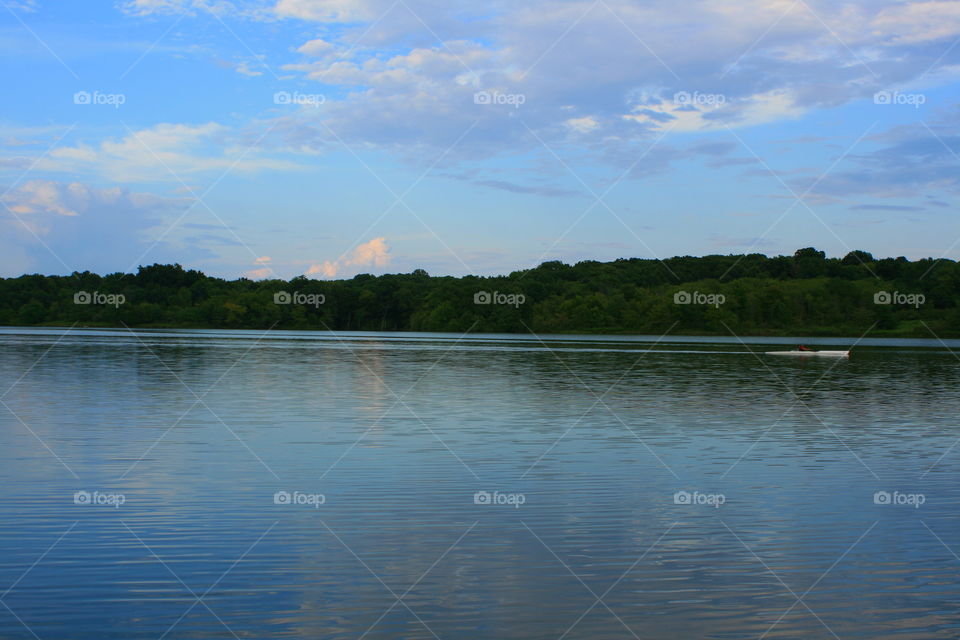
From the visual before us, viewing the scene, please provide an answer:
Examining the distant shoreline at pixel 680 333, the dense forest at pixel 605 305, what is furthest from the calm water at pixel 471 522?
the distant shoreline at pixel 680 333

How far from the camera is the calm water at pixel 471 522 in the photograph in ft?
31.2

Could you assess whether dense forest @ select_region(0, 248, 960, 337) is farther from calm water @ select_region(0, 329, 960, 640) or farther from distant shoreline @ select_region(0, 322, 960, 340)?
calm water @ select_region(0, 329, 960, 640)

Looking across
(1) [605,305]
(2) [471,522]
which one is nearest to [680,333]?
(1) [605,305]

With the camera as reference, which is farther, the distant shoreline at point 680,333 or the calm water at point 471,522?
the distant shoreline at point 680,333

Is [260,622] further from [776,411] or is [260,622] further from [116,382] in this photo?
[116,382]

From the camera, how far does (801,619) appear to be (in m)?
9.57

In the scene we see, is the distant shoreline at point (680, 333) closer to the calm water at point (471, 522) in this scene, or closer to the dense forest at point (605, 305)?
the dense forest at point (605, 305)

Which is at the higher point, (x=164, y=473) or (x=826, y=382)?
(x=826, y=382)

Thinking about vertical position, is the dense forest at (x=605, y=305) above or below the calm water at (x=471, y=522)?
above

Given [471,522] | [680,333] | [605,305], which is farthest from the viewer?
[605,305]

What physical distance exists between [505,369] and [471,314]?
5235 inches

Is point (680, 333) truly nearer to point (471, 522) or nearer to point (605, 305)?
point (605, 305)

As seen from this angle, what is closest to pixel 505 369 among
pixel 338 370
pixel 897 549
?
pixel 338 370

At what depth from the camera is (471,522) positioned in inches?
543
